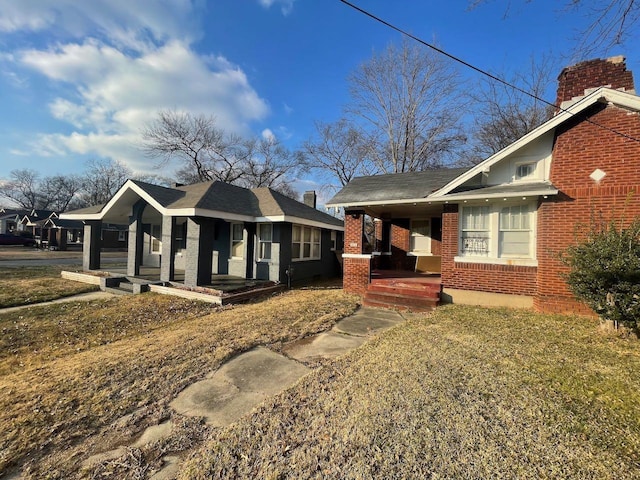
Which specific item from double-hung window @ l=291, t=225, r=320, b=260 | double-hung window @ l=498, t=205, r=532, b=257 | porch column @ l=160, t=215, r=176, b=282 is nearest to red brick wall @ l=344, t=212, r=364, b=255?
double-hung window @ l=291, t=225, r=320, b=260

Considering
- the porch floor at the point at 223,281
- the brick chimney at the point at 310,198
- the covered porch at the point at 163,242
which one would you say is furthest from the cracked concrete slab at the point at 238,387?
the brick chimney at the point at 310,198

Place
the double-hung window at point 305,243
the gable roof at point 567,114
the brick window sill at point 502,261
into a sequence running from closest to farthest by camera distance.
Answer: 1. the gable roof at point 567,114
2. the brick window sill at point 502,261
3. the double-hung window at point 305,243

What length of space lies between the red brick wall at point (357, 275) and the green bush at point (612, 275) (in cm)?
524

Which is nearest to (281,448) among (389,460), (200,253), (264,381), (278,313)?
(389,460)

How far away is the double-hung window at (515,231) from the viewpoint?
7.66m

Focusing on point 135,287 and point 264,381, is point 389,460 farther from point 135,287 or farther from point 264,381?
point 135,287

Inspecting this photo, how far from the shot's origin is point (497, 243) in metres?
7.86

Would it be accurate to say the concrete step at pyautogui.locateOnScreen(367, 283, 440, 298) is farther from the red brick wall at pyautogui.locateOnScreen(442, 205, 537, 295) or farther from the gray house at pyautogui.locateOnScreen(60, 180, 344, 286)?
the gray house at pyautogui.locateOnScreen(60, 180, 344, 286)

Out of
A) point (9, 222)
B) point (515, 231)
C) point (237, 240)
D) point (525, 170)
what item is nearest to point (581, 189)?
point (525, 170)

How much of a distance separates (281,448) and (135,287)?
9282 mm

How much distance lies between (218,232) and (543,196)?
1140 cm

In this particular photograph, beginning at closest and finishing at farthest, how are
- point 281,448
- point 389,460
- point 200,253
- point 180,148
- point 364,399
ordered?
1. point 389,460
2. point 281,448
3. point 364,399
4. point 200,253
5. point 180,148

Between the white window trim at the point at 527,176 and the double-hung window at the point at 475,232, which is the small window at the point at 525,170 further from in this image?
the double-hung window at the point at 475,232

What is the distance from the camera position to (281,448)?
2.53 m
